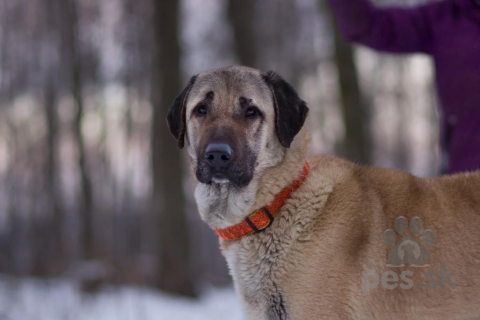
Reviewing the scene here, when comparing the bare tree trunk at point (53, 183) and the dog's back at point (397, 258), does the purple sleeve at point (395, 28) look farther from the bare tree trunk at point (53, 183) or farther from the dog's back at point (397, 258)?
the bare tree trunk at point (53, 183)

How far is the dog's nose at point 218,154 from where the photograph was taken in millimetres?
3041

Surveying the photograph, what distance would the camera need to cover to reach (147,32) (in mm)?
12180

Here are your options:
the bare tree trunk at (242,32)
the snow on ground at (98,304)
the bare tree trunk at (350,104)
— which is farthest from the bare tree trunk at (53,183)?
the bare tree trunk at (350,104)

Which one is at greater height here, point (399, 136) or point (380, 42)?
point (380, 42)

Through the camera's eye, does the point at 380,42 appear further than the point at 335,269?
Yes

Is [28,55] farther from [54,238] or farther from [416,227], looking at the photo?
[416,227]

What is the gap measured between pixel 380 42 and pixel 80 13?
1088cm

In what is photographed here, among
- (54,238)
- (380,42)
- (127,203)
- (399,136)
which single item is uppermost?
(380,42)

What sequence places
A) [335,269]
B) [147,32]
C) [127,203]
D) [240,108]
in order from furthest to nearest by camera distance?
[127,203], [147,32], [240,108], [335,269]

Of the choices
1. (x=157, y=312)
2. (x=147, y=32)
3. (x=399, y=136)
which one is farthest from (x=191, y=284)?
(x=399, y=136)

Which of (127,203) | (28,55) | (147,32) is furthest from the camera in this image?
(127,203)

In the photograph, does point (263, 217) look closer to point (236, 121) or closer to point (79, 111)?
point (236, 121)

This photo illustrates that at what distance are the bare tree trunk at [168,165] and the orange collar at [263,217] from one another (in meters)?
6.96

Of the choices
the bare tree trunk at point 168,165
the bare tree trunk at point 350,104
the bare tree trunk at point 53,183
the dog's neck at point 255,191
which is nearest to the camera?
the dog's neck at point 255,191
